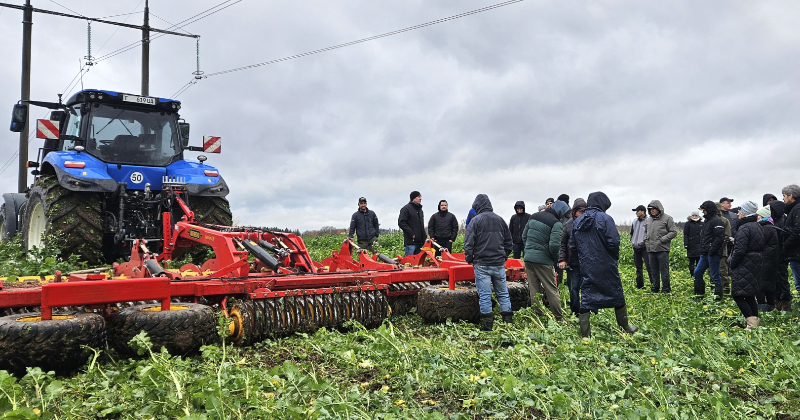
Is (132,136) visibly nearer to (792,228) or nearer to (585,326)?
(585,326)

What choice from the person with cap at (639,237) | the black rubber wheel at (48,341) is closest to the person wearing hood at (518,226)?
the person with cap at (639,237)

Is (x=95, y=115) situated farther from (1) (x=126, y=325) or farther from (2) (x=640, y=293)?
(2) (x=640, y=293)

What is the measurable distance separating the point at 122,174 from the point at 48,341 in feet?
17.2

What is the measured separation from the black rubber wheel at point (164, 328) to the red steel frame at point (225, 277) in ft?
0.64

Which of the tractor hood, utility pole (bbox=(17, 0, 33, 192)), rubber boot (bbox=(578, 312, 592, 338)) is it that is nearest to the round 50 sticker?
the tractor hood

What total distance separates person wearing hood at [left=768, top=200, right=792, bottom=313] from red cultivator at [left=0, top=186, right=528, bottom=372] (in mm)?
3550

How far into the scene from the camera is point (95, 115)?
9.72m

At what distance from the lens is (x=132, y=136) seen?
995 centimetres

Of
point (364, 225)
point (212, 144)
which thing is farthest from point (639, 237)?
point (212, 144)

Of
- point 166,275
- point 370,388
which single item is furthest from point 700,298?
point 166,275

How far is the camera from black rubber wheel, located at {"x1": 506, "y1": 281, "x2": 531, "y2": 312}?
7922 millimetres

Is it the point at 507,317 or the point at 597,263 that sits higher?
the point at 597,263

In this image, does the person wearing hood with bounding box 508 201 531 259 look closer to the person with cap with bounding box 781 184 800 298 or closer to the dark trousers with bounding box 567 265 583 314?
the dark trousers with bounding box 567 265 583 314

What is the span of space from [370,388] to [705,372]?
2.77 meters
